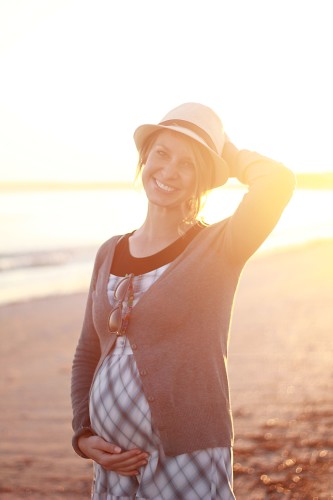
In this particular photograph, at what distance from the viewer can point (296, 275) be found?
52.2 ft

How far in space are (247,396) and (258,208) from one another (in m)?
4.76

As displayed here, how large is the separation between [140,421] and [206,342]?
37 cm

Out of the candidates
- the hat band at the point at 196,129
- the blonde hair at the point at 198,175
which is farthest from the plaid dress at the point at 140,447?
the hat band at the point at 196,129

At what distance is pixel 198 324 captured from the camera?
2.35m

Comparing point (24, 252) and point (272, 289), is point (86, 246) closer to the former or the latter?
point (24, 252)

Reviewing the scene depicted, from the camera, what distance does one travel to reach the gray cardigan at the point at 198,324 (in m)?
2.30

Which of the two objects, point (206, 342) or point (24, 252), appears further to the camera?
point (24, 252)

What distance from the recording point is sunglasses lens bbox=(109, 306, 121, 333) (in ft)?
7.94

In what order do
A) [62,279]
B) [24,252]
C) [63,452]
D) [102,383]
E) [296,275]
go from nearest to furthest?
[102,383] → [63,452] → [296,275] → [62,279] → [24,252]

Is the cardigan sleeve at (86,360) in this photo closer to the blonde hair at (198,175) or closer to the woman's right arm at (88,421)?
the woman's right arm at (88,421)

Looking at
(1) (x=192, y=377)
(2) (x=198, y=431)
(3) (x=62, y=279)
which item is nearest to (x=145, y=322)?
(1) (x=192, y=377)

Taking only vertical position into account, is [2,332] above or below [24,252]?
above

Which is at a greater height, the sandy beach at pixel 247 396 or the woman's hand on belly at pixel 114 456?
the woman's hand on belly at pixel 114 456

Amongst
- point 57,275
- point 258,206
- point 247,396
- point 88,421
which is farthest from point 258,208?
point 57,275
